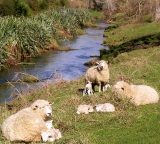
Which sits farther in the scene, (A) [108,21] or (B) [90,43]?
(A) [108,21]

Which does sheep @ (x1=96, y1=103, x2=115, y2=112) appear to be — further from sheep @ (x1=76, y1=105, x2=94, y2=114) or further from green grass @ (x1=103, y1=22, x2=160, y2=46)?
green grass @ (x1=103, y1=22, x2=160, y2=46)

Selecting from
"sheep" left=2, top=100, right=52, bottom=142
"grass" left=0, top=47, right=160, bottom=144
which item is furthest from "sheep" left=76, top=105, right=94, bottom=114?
"sheep" left=2, top=100, right=52, bottom=142

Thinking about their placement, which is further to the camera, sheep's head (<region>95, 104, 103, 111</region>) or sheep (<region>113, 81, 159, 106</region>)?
sheep (<region>113, 81, 159, 106</region>)

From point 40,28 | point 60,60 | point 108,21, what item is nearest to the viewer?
point 60,60

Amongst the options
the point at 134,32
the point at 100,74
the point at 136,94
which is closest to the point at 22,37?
the point at 134,32

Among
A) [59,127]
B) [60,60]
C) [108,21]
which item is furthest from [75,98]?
[108,21]

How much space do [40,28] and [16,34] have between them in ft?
16.9

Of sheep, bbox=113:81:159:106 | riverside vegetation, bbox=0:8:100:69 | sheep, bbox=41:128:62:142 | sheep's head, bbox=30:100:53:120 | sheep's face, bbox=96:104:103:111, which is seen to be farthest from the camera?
riverside vegetation, bbox=0:8:100:69

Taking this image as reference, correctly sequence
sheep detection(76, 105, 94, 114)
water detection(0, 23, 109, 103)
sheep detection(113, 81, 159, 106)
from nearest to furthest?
1. sheep detection(76, 105, 94, 114)
2. sheep detection(113, 81, 159, 106)
3. water detection(0, 23, 109, 103)

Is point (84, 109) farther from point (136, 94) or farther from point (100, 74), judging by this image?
point (100, 74)

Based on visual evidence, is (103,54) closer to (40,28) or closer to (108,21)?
(40,28)

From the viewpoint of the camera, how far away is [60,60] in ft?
99.0

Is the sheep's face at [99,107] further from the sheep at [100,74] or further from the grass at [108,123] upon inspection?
the sheep at [100,74]

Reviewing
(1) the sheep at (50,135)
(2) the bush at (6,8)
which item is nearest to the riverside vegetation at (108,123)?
(1) the sheep at (50,135)
